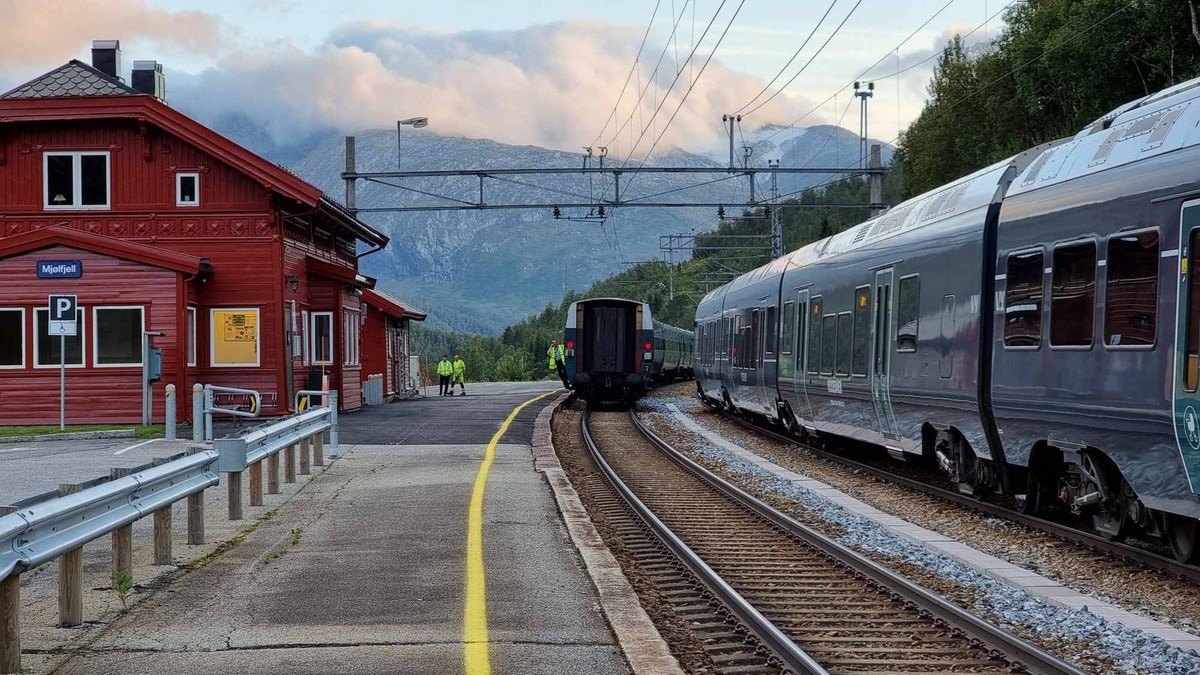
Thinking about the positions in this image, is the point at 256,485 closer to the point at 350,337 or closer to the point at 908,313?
the point at 908,313

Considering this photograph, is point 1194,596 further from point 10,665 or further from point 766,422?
point 766,422

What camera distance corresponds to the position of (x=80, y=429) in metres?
26.2

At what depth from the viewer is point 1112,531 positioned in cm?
1091

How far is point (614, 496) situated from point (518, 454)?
4428mm

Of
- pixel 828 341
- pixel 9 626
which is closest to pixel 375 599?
pixel 9 626

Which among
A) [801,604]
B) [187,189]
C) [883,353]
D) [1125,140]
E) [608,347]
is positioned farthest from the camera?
[608,347]

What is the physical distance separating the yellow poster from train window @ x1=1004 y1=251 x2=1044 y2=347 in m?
20.6

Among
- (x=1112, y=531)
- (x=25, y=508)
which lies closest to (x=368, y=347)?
(x=1112, y=531)

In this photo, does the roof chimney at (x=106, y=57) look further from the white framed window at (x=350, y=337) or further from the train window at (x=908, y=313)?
the train window at (x=908, y=313)

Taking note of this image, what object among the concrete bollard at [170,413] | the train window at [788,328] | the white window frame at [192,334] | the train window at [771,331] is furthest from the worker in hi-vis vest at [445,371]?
the train window at [788,328]

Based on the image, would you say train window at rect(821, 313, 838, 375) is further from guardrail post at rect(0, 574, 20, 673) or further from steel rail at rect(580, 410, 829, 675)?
guardrail post at rect(0, 574, 20, 673)

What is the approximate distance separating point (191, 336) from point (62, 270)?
2880mm

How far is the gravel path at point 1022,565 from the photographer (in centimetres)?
776

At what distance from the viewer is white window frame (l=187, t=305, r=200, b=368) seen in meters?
29.1
